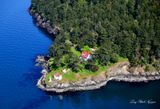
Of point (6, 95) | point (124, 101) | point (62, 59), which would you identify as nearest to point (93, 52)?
point (62, 59)

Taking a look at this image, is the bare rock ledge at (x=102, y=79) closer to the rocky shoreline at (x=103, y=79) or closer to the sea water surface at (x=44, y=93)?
the rocky shoreline at (x=103, y=79)

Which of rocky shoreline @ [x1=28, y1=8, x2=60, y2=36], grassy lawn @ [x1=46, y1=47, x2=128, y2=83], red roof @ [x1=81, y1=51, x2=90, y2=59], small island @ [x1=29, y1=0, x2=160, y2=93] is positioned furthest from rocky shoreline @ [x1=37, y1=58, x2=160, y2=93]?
rocky shoreline @ [x1=28, y1=8, x2=60, y2=36]

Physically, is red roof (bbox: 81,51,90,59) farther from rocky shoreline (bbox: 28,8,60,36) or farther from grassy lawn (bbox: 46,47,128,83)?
rocky shoreline (bbox: 28,8,60,36)

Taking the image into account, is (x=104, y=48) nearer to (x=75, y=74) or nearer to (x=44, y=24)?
(x=75, y=74)

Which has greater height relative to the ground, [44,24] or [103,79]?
[44,24]

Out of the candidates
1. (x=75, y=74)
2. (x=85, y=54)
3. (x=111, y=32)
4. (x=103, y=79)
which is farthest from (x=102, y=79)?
(x=111, y=32)

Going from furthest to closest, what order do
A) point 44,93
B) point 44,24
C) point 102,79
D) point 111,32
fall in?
point 44,24 → point 111,32 → point 102,79 → point 44,93

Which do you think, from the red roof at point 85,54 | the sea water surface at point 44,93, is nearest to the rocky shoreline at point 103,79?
the sea water surface at point 44,93
